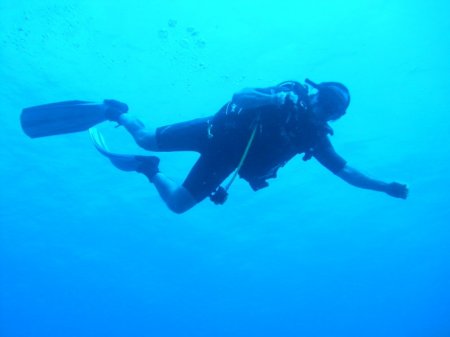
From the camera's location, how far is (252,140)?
5578 mm

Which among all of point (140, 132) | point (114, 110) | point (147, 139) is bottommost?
point (147, 139)

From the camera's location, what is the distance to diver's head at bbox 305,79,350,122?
211 inches

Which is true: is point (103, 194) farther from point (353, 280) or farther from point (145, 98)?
point (353, 280)

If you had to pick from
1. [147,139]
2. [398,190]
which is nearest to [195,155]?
[147,139]

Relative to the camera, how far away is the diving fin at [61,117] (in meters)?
7.88

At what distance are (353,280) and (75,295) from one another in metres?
37.0

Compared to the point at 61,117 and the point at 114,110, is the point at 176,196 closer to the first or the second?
the point at 114,110

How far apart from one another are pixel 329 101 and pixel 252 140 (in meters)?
1.18

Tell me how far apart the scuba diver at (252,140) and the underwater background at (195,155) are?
181 cm

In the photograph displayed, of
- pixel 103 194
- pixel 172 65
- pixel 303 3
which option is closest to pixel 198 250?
pixel 103 194

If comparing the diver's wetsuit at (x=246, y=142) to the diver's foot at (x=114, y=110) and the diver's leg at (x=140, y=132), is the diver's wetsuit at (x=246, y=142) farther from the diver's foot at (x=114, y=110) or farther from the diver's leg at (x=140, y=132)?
the diver's foot at (x=114, y=110)

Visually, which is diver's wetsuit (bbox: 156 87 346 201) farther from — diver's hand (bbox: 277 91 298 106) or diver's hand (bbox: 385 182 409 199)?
diver's hand (bbox: 385 182 409 199)

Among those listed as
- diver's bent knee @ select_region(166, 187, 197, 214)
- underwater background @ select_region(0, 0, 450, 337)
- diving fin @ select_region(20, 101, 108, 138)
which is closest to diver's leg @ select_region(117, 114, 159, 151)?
diving fin @ select_region(20, 101, 108, 138)

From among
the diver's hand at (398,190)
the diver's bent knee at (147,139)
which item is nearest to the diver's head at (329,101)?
the diver's hand at (398,190)
